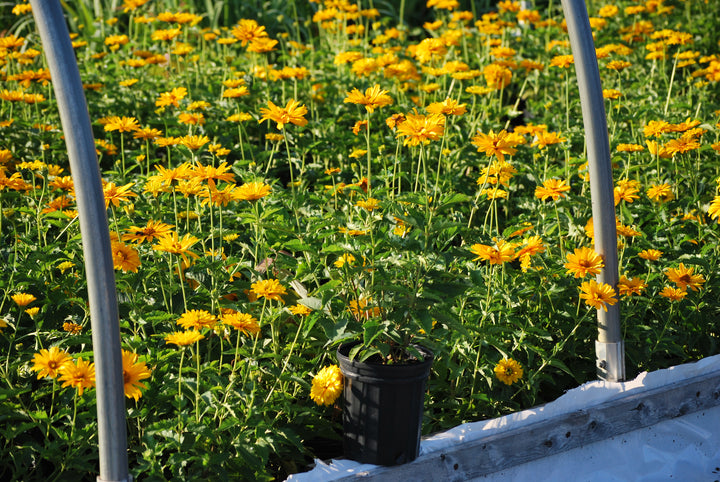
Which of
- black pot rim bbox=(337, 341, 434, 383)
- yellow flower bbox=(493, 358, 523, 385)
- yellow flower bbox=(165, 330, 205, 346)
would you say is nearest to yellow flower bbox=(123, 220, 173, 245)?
yellow flower bbox=(165, 330, 205, 346)

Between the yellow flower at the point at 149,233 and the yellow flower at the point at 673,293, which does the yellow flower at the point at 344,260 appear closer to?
the yellow flower at the point at 149,233

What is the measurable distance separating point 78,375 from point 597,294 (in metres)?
1.28

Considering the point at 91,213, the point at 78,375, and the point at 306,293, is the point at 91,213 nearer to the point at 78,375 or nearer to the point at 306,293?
the point at 78,375

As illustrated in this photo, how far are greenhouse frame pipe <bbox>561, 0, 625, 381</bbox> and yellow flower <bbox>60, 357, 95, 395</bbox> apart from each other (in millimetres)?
1299

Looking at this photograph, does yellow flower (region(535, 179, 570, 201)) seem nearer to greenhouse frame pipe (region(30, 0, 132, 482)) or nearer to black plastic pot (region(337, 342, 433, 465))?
black plastic pot (region(337, 342, 433, 465))

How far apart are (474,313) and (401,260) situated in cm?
41

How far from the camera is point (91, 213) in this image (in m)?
1.50

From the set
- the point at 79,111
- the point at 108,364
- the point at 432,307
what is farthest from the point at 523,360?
the point at 79,111

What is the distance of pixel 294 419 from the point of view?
1.94 m

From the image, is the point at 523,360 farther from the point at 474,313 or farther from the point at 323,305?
the point at 323,305

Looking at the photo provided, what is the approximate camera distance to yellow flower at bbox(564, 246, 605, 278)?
6.76ft

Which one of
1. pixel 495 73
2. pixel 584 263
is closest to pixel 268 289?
pixel 584 263

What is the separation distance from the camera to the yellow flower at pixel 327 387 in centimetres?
194

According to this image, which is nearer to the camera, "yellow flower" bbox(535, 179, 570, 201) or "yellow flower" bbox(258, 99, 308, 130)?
"yellow flower" bbox(258, 99, 308, 130)
